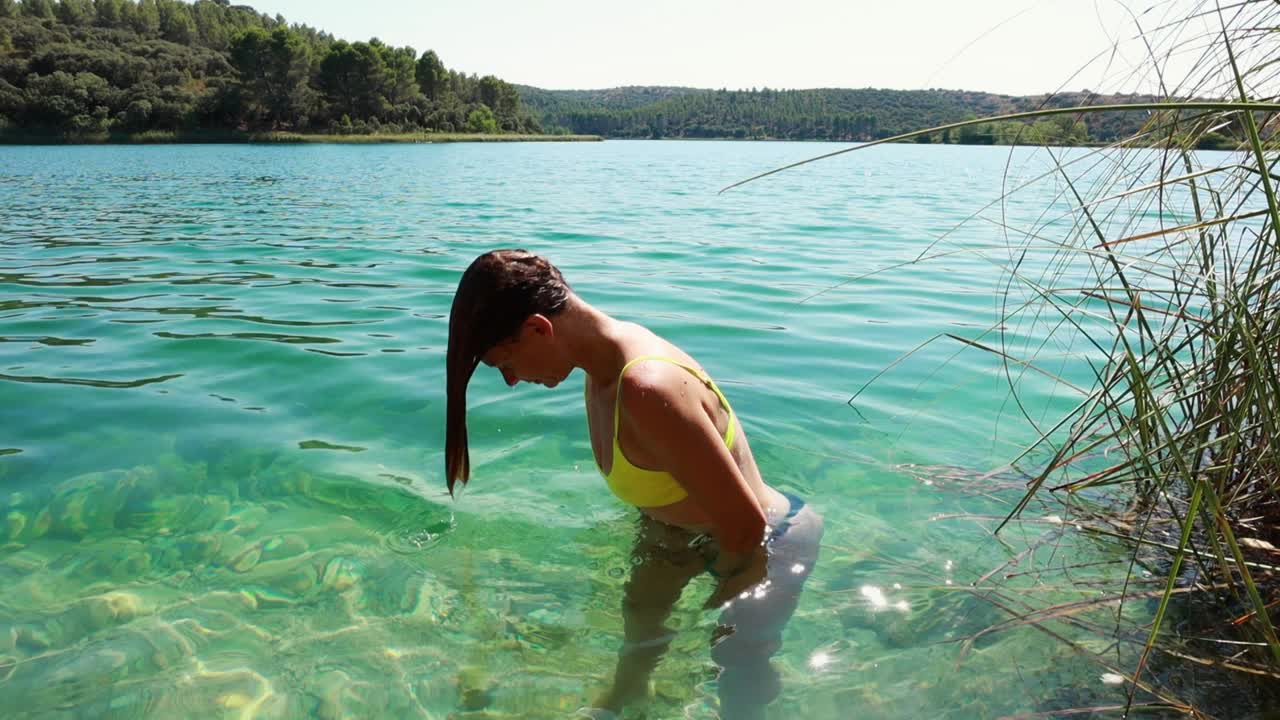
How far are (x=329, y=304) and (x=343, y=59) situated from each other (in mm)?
91208

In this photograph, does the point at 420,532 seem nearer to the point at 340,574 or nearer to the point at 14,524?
the point at 340,574

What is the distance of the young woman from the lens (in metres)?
2.24

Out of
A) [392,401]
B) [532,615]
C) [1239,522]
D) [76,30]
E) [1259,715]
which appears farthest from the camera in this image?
[76,30]

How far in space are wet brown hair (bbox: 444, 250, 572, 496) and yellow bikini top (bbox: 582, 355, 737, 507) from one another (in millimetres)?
331

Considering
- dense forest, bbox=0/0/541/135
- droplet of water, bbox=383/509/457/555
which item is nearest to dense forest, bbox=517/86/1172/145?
dense forest, bbox=0/0/541/135

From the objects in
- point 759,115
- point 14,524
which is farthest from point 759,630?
point 759,115

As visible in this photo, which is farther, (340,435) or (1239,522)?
(340,435)

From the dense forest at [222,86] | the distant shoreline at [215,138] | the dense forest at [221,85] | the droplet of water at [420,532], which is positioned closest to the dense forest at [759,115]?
the dense forest at [222,86]

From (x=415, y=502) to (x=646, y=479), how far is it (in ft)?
5.68

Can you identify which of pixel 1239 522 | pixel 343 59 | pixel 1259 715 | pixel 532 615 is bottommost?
pixel 532 615

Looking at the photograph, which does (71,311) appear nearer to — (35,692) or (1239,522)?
(35,692)

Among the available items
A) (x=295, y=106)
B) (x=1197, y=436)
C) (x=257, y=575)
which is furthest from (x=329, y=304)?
(x=295, y=106)

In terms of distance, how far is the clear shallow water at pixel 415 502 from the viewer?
254 cm

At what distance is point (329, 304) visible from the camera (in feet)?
24.9
